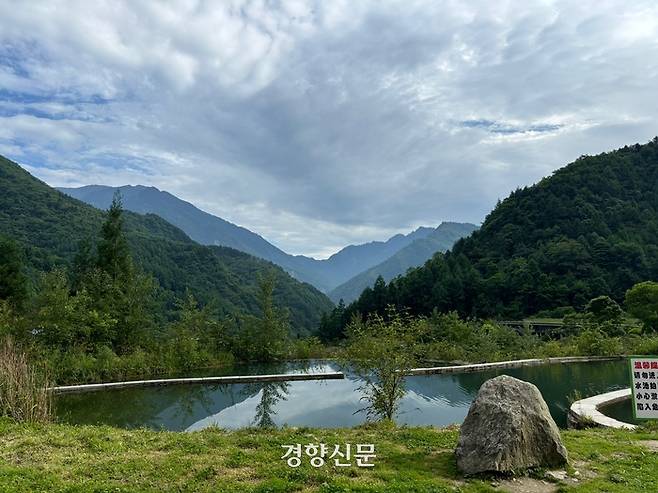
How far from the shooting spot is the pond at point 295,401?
9.43 metres

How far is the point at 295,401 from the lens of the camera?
11.2 meters

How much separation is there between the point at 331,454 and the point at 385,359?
2.91 metres

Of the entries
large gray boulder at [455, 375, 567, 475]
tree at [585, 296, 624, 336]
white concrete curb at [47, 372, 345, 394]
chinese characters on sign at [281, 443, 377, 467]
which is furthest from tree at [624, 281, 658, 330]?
chinese characters on sign at [281, 443, 377, 467]

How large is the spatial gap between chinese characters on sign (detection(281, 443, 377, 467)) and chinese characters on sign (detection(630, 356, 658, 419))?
10.5 ft

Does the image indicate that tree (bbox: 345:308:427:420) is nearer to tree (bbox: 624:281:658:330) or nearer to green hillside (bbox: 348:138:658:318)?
tree (bbox: 624:281:658:330)

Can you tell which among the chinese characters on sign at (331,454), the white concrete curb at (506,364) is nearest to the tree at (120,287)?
the white concrete curb at (506,364)

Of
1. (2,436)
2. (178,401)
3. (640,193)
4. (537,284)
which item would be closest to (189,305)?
(178,401)

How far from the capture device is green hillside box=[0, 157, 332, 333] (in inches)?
1747

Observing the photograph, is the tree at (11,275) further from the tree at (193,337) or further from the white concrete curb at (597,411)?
the white concrete curb at (597,411)

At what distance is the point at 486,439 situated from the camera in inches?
186

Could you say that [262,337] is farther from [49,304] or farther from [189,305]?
[49,304]

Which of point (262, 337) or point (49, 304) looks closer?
point (49, 304)

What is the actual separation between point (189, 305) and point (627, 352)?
1582 cm

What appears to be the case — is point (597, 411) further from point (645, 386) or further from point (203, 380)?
point (203, 380)
